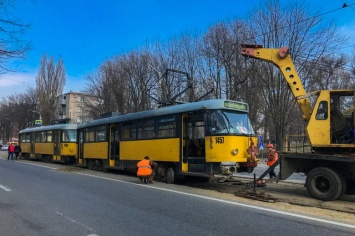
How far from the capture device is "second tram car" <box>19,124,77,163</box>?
2784 cm

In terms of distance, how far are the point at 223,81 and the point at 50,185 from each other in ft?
78.9

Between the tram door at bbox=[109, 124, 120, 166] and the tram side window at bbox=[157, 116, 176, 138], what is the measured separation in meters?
4.56

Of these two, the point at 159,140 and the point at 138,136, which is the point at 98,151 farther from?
the point at 159,140

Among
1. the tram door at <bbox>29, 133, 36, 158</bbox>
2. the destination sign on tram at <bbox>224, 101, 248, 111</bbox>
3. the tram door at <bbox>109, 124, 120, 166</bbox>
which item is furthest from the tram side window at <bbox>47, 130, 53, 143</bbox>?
the destination sign on tram at <bbox>224, 101, 248, 111</bbox>

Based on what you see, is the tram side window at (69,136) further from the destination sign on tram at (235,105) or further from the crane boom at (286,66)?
the crane boom at (286,66)

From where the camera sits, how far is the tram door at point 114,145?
1911 cm

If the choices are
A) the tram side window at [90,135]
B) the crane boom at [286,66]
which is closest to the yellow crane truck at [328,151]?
the crane boom at [286,66]

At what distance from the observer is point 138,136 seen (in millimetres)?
16875

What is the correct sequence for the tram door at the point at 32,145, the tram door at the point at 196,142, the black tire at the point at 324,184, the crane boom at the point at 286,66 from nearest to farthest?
the black tire at the point at 324,184, the crane boom at the point at 286,66, the tram door at the point at 196,142, the tram door at the point at 32,145

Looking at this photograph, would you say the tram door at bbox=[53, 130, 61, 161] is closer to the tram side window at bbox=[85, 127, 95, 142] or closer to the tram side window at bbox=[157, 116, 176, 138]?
the tram side window at bbox=[85, 127, 95, 142]

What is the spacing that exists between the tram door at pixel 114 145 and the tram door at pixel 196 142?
6.30m

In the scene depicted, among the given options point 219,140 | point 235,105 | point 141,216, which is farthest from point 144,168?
point 141,216

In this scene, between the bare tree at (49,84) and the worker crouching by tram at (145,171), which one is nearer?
the worker crouching by tram at (145,171)

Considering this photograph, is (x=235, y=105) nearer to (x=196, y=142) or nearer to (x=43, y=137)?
(x=196, y=142)
